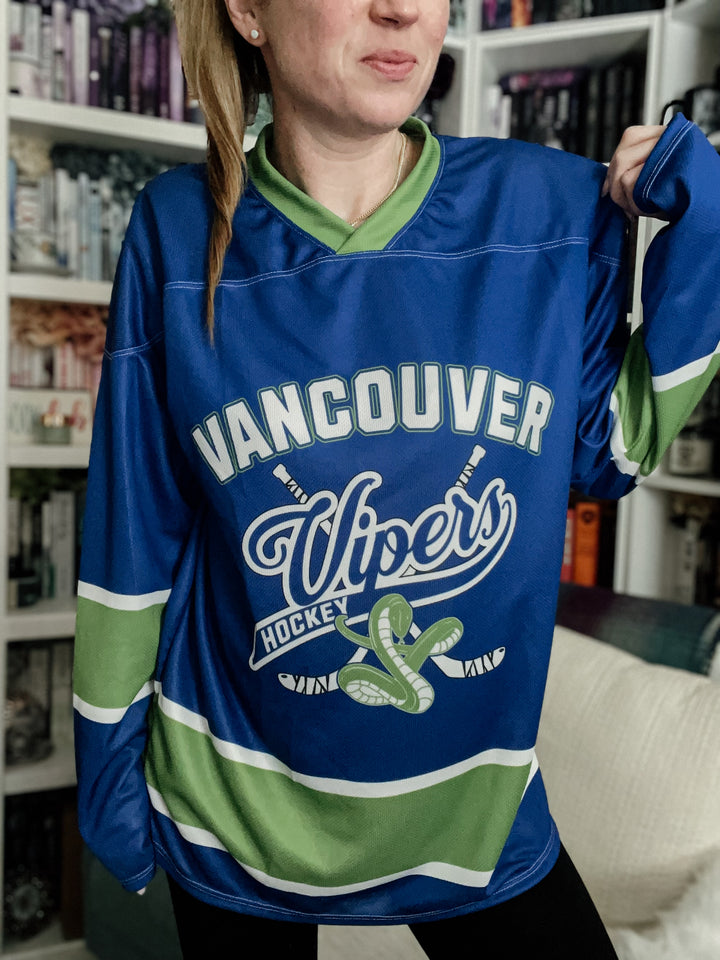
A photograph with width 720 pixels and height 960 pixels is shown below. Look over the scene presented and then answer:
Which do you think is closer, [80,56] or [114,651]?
[114,651]

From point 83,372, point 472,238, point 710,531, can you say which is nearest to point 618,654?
point 710,531

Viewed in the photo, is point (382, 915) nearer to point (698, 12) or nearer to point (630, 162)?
point (630, 162)

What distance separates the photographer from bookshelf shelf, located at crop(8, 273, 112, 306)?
1941mm

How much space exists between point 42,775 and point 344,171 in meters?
1.76

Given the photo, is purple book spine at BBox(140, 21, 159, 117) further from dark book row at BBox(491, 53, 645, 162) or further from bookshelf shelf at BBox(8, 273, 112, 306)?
dark book row at BBox(491, 53, 645, 162)

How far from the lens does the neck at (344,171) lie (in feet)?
2.63

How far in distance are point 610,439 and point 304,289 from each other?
30 cm

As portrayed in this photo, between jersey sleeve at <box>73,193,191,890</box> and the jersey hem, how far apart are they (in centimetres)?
9

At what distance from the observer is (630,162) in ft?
2.37

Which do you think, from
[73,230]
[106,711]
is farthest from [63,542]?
[106,711]

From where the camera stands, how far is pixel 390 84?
72 cm

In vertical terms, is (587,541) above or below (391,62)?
below

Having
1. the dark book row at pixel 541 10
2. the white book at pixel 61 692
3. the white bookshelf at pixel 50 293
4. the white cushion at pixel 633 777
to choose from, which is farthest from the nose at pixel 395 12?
the white book at pixel 61 692

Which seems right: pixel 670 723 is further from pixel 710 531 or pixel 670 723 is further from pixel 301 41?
pixel 301 41
